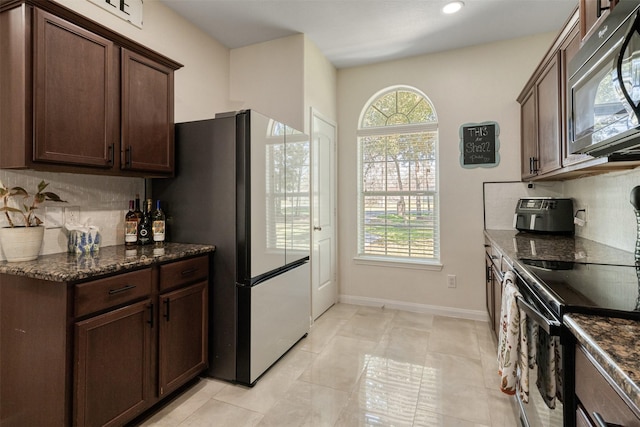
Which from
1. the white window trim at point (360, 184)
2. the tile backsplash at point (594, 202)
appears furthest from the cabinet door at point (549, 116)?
the white window trim at point (360, 184)

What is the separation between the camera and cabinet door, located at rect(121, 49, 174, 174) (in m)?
2.03

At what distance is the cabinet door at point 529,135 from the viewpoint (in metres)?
2.70

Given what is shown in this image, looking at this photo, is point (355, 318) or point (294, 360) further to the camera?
point (355, 318)

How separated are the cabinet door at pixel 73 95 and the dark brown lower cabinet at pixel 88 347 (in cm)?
69

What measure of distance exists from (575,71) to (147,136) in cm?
240

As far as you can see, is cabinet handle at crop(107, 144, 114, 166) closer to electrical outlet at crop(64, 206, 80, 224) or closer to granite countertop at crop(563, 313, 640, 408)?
electrical outlet at crop(64, 206, 80, 224)

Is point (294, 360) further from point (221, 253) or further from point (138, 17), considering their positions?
point (138, 17)

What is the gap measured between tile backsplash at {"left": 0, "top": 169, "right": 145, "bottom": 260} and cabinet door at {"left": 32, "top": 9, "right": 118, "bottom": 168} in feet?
1.08

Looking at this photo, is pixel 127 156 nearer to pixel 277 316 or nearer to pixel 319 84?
pixel 277 316

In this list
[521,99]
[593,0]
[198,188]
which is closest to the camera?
[593,0]

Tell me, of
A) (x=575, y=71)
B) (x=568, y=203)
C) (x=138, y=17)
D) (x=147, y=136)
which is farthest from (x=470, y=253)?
(x=138, y=17)

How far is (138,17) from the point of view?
2.43 m

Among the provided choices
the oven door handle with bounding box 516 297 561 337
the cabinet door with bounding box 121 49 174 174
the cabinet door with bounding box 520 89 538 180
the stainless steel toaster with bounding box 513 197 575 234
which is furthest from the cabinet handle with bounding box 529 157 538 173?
the cabinet door with bounding box 121 49 174 174

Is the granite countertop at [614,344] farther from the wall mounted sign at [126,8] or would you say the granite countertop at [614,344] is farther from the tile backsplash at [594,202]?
the wall mounted sign at [126,8]
